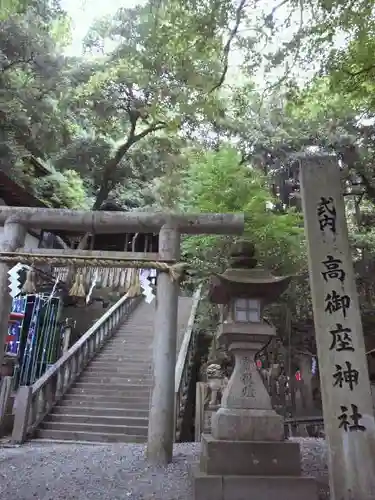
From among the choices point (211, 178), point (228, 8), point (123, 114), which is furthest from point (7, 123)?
point (228, 8)

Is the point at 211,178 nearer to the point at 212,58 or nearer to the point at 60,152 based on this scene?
the point at 212,58

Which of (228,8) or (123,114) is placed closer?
(228,8)

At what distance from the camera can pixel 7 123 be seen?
46.8 ft

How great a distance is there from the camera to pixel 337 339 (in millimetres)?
4031

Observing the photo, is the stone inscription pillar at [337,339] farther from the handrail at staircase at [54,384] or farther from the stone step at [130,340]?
the stone step at [130,340]

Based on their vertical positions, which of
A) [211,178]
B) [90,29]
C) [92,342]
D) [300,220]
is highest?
[90,29]

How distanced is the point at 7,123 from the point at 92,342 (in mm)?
8453

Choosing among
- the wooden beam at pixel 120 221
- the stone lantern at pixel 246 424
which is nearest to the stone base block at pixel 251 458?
the stone lantern at pixel 246 424

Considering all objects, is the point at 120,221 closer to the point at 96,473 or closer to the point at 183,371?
the point at 96,473

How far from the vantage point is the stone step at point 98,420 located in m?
8.65

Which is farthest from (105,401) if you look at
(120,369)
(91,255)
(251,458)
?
(251,458)

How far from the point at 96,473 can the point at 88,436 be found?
3.19 m

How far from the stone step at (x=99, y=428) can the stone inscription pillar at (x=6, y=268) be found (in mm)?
2940

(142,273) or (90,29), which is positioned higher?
(90,29)
